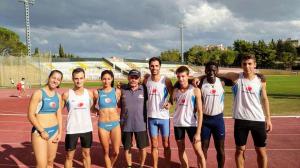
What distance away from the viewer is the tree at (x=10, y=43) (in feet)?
238

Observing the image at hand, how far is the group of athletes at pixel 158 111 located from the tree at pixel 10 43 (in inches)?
2740

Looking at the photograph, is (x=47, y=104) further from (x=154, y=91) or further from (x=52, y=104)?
(x=154, y=91)

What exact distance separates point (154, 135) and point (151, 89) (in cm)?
84

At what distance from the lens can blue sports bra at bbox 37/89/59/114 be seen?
518cm

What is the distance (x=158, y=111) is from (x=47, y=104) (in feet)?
Result: 6.68

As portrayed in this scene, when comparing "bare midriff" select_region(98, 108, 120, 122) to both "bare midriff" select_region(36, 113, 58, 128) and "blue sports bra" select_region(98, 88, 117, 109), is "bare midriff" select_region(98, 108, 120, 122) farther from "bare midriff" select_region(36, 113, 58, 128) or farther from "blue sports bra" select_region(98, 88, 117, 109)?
"bare midriff" select_region(36, 113, 58, 128)

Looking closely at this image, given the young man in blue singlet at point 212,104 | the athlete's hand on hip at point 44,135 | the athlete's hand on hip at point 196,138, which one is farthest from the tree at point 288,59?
the athlete's hand on hip at point 44,135

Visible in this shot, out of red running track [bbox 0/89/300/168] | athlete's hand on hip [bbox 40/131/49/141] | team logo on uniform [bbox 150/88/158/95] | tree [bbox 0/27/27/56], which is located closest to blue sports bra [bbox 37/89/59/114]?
athlete's hand on hip [bbox 40/131/49/141]

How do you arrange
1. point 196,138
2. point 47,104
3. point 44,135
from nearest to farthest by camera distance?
point 44,135 → point 47,104 → point 196,138

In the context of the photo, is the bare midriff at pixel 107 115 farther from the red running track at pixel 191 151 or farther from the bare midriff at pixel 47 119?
the red running track at pixel 191 151

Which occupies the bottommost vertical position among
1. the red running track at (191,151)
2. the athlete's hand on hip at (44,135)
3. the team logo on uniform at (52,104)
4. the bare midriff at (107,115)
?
the red running track at (191,151)

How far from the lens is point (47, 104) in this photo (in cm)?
521

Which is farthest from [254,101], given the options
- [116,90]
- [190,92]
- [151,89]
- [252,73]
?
[116,90]

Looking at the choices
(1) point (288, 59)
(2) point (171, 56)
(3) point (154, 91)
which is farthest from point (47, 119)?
(2) point (171, 56)
